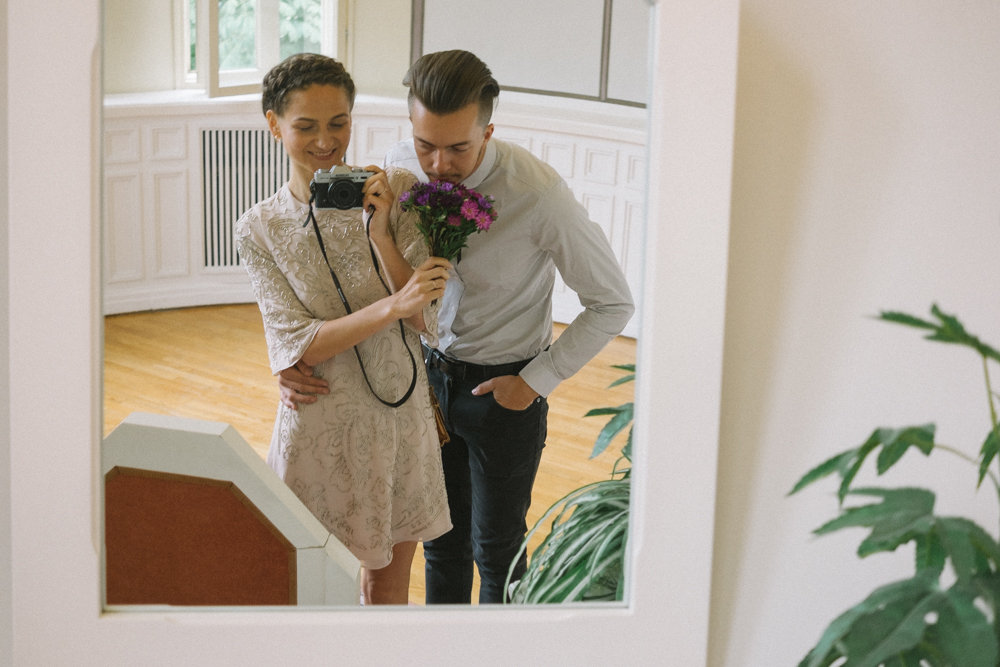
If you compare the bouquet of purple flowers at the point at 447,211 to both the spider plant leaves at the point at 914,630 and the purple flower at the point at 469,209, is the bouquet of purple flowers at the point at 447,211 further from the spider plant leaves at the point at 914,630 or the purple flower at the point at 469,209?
the spider plant leaves at the point at 914,630

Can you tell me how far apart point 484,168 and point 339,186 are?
15 centimetres

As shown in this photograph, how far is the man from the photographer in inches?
36.4

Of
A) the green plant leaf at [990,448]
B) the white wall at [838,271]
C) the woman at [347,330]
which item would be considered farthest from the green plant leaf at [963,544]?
the woman at [347,330]

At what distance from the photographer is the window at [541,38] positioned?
0.90 m

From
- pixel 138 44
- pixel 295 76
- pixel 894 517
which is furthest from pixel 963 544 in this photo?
pixel 138 44

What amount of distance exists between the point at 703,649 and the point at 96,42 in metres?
0.81

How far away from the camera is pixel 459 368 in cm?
98

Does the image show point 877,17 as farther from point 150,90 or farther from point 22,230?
point 22,230

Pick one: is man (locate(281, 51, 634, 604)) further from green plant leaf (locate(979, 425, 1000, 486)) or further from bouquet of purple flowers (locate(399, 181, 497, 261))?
green plant leaf (locate(979, 425, 1000, 486))

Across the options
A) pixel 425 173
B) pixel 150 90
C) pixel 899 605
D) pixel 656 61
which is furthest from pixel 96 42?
pixel 899 605

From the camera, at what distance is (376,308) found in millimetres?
964

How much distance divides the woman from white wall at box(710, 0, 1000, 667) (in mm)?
320

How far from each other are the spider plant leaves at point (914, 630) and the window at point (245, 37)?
0.67 m

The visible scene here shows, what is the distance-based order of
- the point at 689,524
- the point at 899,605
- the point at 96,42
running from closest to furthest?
the point at 899,605 < the point at 96,42 < the point at 689,524
